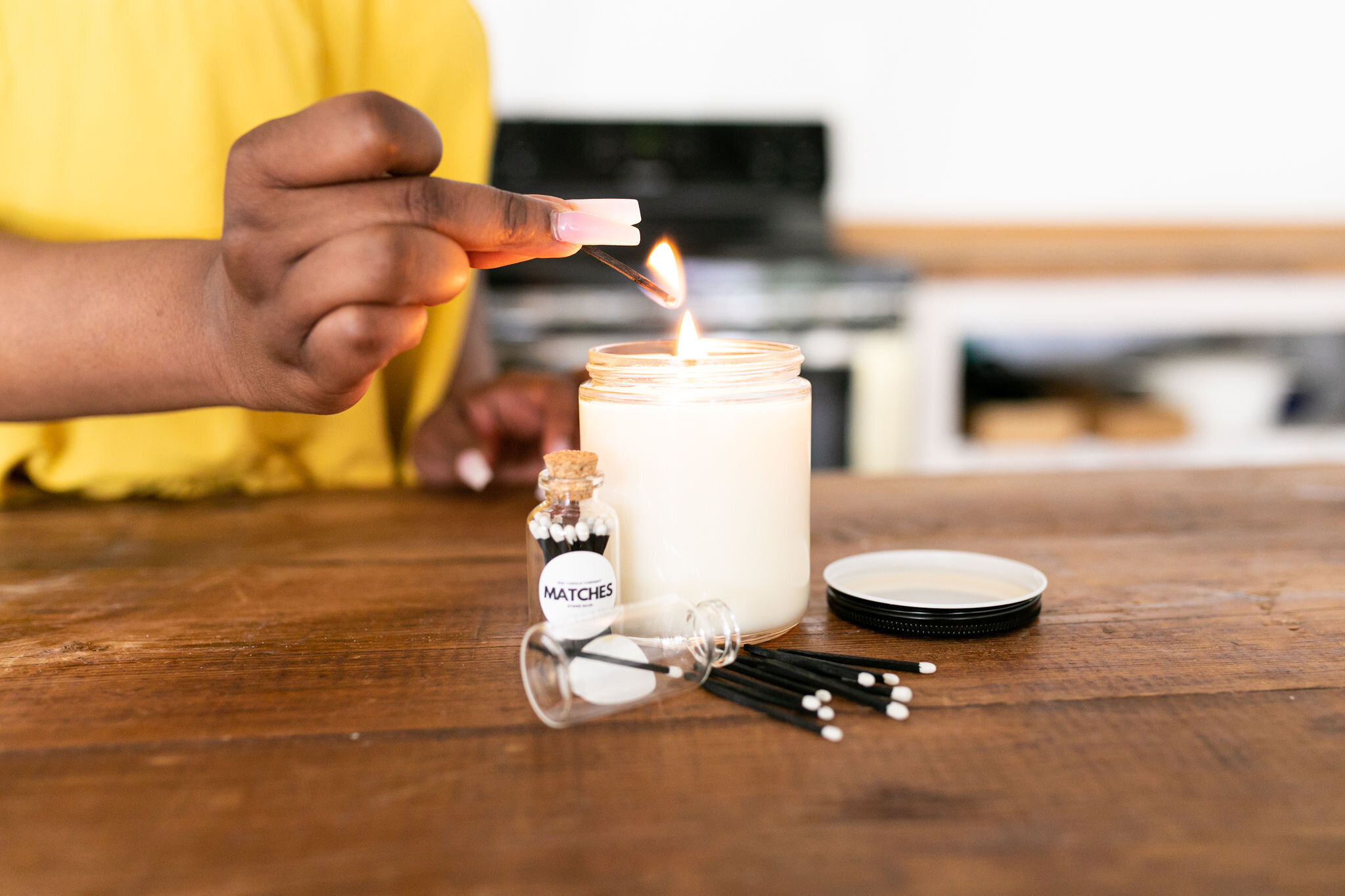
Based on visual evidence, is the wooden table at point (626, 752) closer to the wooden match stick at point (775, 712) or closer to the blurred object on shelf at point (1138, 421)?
the wooden match stick at point (775, 712)

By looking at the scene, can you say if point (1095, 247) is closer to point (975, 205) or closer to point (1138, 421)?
point (975, 205)

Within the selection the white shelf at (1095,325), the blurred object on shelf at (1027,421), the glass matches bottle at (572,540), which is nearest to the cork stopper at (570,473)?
Answer: the glass matches bottle at (572,540)

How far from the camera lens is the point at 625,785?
→ 371 millimetres

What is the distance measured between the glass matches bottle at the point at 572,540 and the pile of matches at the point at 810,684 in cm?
7

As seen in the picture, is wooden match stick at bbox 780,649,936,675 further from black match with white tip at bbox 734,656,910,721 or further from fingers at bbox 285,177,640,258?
fingers at bbox 285,177,640,258

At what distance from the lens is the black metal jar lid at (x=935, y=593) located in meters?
0.52

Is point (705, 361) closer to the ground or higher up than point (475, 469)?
higher up

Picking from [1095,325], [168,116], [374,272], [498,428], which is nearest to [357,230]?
[374,272]

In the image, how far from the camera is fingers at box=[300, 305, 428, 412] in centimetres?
47

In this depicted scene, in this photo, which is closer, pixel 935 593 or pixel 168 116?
pixel 935 593

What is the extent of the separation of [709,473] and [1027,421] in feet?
6.31

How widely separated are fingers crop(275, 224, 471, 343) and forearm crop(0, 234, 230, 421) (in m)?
0.13

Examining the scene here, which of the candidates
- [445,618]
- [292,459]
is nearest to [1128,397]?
[292,459]

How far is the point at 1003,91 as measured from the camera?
8.84 ft
